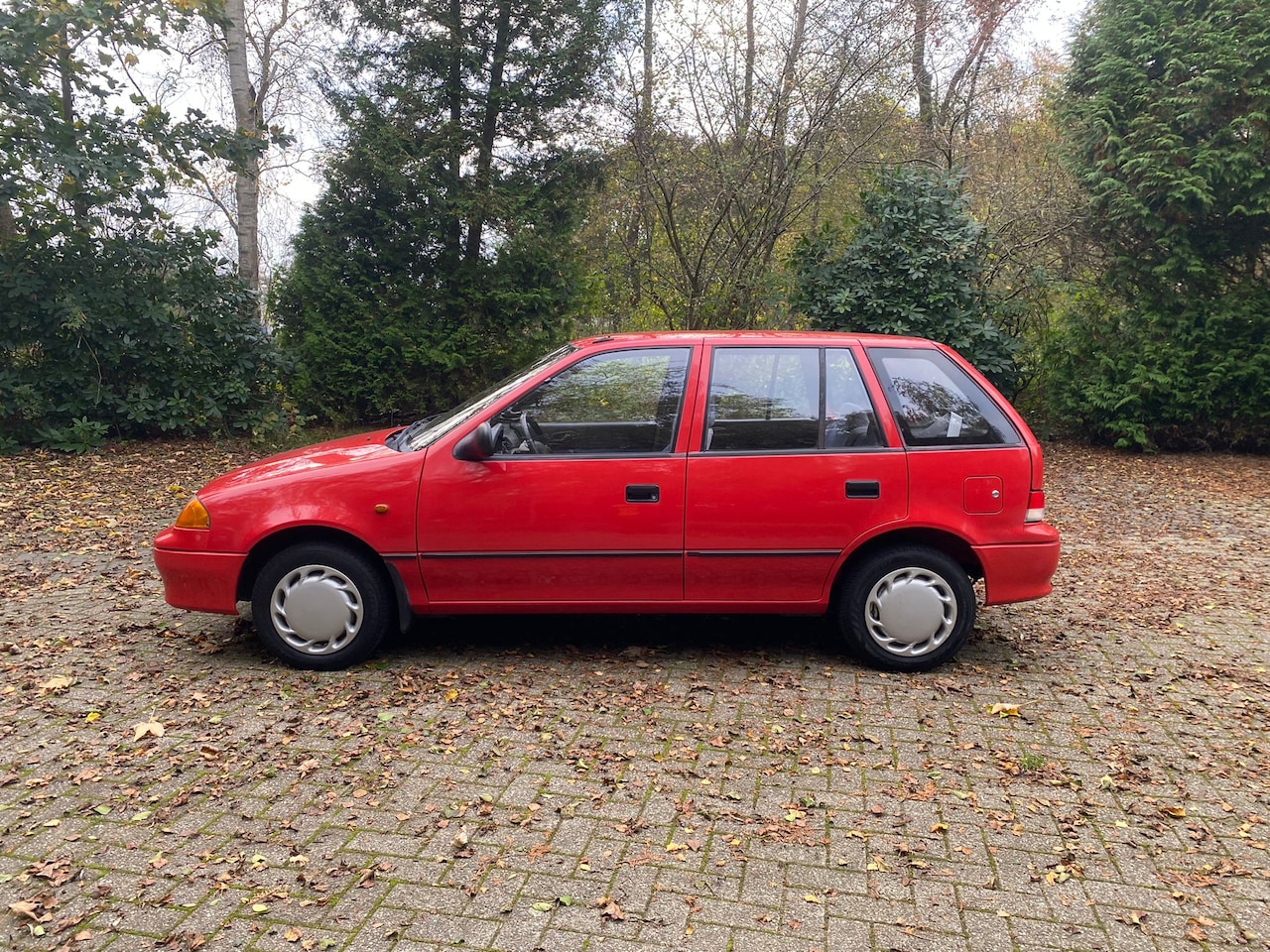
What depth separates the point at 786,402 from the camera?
186 inches

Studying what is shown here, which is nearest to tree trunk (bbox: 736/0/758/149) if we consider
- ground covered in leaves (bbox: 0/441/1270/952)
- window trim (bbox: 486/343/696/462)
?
window trim (bbox: 486/343/696/462)

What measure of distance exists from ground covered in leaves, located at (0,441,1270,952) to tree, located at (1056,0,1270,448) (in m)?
6.41

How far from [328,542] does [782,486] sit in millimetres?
2303

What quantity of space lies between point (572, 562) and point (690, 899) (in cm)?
198

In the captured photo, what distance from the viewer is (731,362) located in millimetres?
4793

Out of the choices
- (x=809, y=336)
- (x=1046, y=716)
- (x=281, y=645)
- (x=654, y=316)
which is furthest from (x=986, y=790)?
(x=654, y=316)

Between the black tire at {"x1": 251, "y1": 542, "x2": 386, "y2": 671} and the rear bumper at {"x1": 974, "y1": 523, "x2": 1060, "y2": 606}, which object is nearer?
the black tire at {"x1": 251, "y1": 542, "x2": 386, "y2": 671}

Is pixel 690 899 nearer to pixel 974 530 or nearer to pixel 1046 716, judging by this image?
pixel 1046 716

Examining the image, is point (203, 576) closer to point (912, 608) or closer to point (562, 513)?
point (562, 513)

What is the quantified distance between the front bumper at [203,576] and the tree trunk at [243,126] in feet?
24.0

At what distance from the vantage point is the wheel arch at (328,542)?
4.61 m

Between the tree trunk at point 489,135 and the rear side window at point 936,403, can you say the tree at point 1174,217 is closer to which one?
the tree trunk at point 489,135

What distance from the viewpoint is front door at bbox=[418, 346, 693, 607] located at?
14.9ft

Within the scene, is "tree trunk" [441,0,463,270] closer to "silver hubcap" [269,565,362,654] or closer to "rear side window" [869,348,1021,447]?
"silver hubcap" [269,565,362,654]
